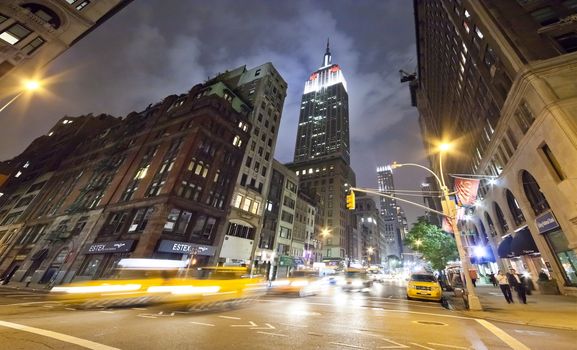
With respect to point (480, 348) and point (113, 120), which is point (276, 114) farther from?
point (480, 348)

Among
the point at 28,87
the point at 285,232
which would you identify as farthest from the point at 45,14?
the point at 285,232

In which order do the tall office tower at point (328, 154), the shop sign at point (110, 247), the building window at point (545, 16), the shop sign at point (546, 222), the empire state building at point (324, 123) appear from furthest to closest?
the empire state building at point (324, 123)
the tall office tower at point (328, 154)
the shop sign at point (110, 247)
the building window at point (545, 16)
the shop sign at point (546, 222)

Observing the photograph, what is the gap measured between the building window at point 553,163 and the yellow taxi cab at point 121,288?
90.1 feet

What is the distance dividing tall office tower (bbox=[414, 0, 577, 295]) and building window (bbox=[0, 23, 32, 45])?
40209mm

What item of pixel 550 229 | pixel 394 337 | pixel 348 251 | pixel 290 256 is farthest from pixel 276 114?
pixel 348 251

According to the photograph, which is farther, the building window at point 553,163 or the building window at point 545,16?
the building window at point 545,16

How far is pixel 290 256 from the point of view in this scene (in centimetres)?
5472

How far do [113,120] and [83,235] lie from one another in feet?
141

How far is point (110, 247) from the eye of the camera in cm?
2923

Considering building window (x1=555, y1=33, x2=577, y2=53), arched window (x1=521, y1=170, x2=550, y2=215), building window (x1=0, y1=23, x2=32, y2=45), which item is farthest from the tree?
building window (x1=0, y1=23, x2=32, y2=45)

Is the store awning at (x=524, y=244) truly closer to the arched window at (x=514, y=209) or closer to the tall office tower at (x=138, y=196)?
the arched window at (x=514, y=209)

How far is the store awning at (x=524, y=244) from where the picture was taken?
23.5 meters

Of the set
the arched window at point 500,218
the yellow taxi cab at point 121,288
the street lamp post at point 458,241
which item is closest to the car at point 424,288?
the street lamp post at point 458,241

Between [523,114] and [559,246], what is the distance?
37.4 ft
